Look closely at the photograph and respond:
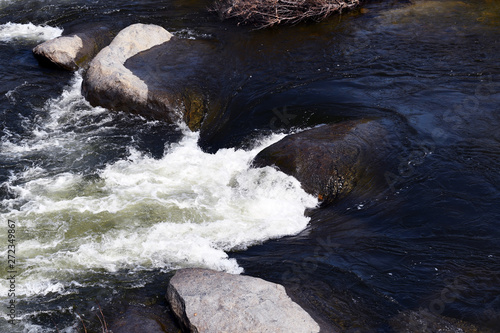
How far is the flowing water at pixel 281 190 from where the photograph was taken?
5.53 metres

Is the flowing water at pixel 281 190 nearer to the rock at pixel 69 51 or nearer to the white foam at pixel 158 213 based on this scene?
the white foam at pixel 158 213

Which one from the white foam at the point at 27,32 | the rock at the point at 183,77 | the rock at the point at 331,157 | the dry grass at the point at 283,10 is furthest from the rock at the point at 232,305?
the white foam at the point at 27,32

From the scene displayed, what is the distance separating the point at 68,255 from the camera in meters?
6.25

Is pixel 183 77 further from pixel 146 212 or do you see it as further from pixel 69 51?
pixel 146 212

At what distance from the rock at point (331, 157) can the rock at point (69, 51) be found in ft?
20.0

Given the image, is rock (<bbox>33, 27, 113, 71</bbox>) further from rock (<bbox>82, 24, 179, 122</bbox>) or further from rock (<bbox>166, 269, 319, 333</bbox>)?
rock (<bbox>166, 269, 319, 333</bbox>)

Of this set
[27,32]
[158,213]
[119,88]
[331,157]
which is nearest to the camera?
[158,213]

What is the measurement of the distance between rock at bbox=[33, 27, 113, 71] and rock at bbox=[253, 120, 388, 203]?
609 cm

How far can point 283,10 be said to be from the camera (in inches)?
498

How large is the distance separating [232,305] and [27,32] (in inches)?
463

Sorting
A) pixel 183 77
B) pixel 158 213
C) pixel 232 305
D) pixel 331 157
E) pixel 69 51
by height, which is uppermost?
pixel 69 51

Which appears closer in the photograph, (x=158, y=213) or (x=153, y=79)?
(x=158, y=213)

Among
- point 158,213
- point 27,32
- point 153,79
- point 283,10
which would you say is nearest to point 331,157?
point 158,213

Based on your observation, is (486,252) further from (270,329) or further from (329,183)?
(270,329)
